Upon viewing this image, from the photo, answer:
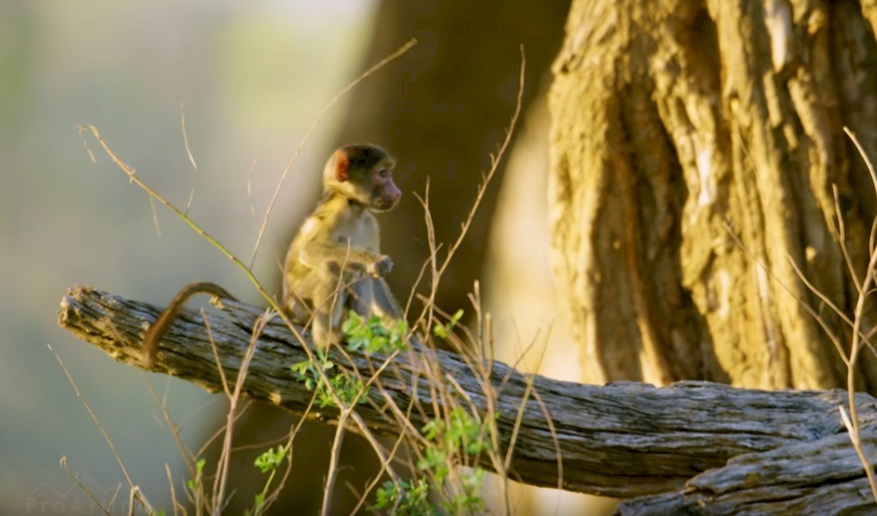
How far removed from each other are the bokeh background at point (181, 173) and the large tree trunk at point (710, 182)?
1166mm

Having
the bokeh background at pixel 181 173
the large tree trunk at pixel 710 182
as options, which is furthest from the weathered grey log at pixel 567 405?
the bokeh background at pixel 181 173

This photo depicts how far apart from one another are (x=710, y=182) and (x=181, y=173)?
518cm

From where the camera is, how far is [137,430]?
10.4 metres

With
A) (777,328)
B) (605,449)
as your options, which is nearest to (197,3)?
(777,328)

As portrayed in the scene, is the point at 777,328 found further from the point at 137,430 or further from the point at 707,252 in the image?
the point at 137,430

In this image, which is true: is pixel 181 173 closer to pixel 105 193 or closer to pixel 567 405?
pixel 105 193

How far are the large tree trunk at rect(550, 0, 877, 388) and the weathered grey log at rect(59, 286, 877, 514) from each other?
5.20ft

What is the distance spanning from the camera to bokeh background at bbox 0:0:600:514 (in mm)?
8008

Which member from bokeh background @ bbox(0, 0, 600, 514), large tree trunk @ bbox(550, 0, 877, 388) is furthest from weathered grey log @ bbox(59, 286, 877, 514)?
bokeh background @ bbox(0, 0, 600, 514)

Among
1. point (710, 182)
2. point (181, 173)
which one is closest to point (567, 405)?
point (710, 182)

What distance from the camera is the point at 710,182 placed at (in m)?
6.19

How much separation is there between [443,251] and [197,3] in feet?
14.6

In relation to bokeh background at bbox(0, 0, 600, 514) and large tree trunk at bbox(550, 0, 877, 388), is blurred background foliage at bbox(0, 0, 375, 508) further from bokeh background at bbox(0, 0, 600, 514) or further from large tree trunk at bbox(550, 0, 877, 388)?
large tree trunk at bbox(550, 0, 877, 388)

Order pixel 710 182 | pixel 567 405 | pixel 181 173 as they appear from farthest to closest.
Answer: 1. pixel 181 173
2. pixel 710 182
3. pixel 567 405
